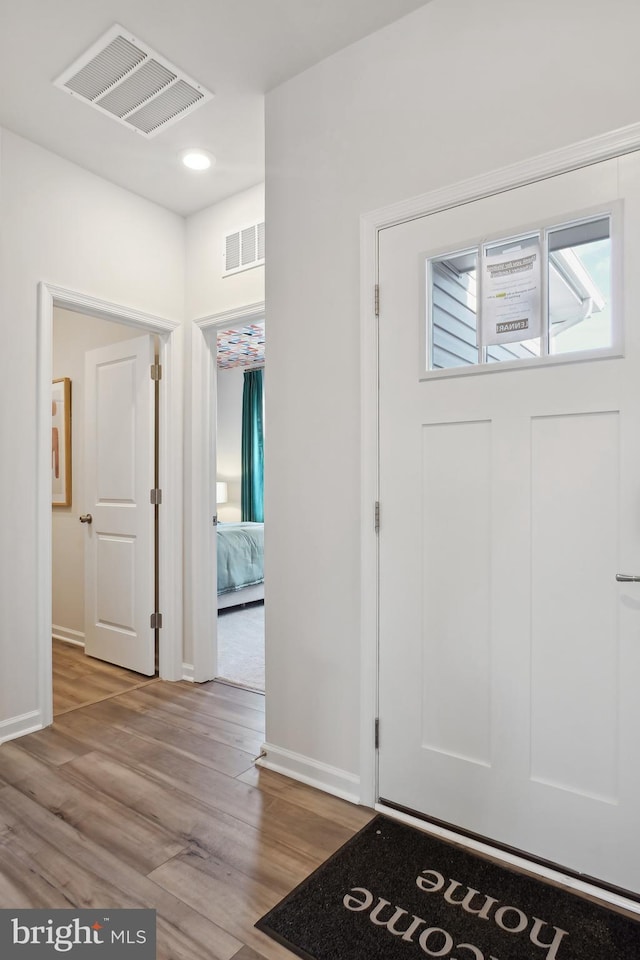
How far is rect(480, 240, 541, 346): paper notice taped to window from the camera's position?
173 cm

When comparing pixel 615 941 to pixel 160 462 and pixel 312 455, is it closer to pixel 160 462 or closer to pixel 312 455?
pixel 312 455

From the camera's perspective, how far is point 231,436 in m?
8.38

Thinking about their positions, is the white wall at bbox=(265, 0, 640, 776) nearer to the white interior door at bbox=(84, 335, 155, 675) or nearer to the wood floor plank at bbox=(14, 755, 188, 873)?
the wood floor plank at bbox=(14, 755, 188, 873)

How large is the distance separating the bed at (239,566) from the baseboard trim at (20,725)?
7.94ft

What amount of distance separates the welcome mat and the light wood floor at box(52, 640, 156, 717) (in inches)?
73.7

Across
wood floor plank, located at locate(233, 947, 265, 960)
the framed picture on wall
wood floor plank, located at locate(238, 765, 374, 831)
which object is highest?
the framed picture on wall

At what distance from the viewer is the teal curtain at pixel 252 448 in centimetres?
811

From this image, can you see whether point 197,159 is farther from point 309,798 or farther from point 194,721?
point 309,798

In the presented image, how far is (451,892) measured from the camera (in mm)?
1582

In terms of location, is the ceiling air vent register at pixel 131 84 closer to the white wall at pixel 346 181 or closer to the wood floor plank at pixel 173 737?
the white wall at pixel 346 181

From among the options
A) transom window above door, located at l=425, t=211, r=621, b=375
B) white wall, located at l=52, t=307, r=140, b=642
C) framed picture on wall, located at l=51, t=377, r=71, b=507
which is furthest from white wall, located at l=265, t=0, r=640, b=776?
framed picture on wall, located at l=51, t=377, r=71, b=507

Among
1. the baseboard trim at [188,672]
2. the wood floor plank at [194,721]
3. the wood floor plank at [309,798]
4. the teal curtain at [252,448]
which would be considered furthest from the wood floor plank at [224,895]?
the teal curtain at [252,448]

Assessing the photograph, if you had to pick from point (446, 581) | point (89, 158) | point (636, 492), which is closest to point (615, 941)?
point (446, 581)
